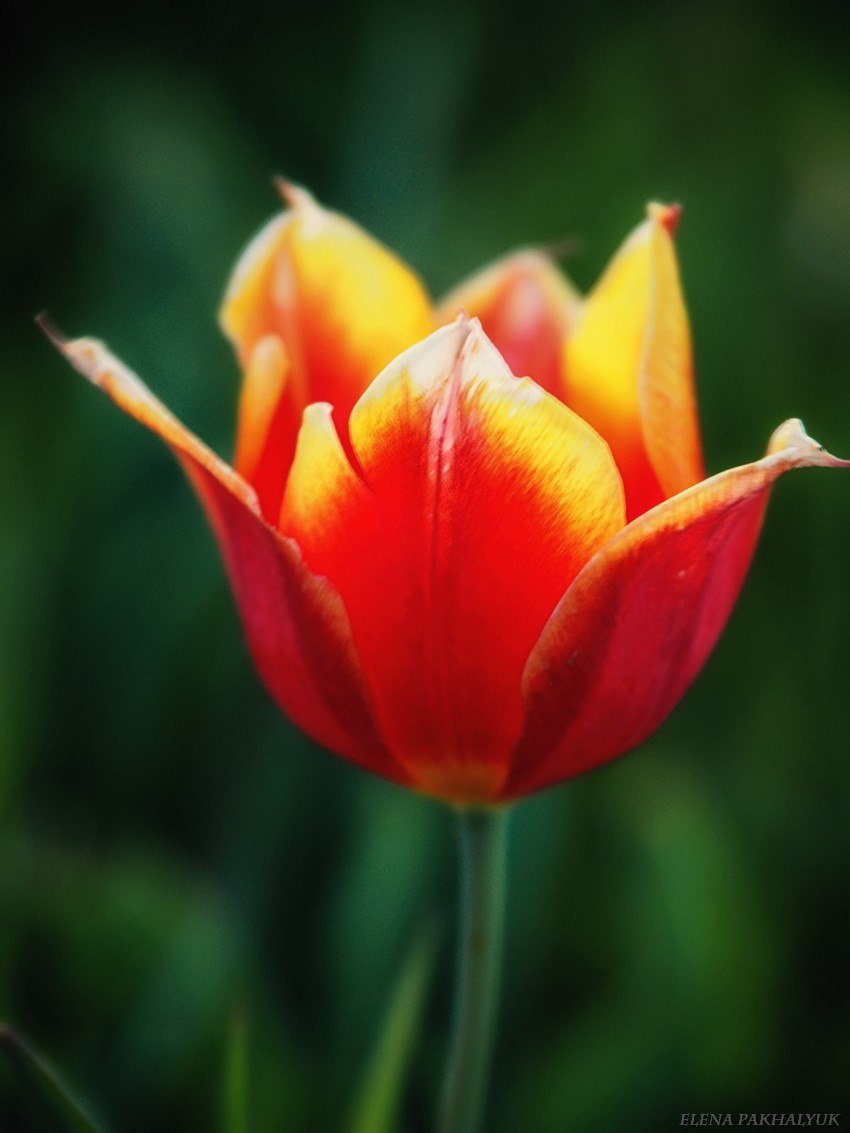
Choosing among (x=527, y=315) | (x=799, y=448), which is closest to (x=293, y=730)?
(x=527, y=315)

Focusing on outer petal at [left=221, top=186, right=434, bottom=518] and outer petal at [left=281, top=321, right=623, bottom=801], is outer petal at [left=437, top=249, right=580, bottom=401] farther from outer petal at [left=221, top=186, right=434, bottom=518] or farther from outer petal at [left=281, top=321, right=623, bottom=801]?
outer petal at [left=281, top=321, right=623, bottom=801]

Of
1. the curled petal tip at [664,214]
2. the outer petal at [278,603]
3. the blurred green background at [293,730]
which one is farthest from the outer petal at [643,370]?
the blurred green background at [293,730]

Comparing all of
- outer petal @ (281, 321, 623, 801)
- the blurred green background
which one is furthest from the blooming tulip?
the blurred green background

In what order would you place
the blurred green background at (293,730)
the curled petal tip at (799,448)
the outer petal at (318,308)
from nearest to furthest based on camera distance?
the curled petal tip at (799,448)
the outer petal at (318,308)
the blurred green background at (293,730)

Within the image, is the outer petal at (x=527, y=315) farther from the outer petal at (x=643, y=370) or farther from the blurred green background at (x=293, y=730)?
the blurred green background at (x=293, y=730)

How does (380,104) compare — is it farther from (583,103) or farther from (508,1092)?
(508,1092)

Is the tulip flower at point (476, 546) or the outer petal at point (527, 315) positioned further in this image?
the outer petal at point (527, 315)
